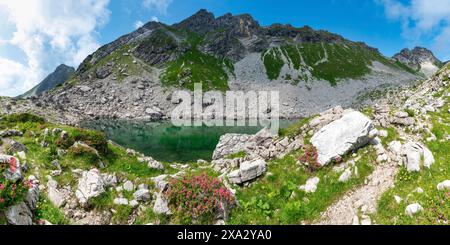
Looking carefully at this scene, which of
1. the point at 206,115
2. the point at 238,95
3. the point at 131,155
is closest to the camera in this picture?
the point at 131,155

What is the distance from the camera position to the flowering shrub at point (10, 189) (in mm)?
9931

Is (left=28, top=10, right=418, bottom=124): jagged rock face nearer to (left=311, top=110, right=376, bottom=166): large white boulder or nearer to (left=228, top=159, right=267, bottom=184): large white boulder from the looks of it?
(left=228, top=159, right=267, bottom=184): large white boulder

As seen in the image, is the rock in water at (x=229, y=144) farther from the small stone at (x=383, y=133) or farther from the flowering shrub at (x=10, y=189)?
the flowering shrub at (x=10, y=189)

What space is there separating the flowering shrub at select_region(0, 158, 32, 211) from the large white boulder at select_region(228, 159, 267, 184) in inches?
412

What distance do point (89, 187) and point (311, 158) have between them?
12.7 meters

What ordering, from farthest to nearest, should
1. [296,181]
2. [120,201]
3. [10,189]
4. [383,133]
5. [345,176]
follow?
[383,133]
[296,181]
[345,176]
[120,201]
[10,189]

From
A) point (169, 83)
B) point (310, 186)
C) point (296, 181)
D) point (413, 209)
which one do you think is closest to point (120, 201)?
point (296, 181)

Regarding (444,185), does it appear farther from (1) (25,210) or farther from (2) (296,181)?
(1) (25,210)

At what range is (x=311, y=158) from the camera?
53.4ft

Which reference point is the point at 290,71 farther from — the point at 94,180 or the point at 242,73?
the point at 94,180

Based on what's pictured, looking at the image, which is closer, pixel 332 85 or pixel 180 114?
pixel 180 114

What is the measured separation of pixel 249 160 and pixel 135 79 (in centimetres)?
15165

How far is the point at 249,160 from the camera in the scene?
1842cm
